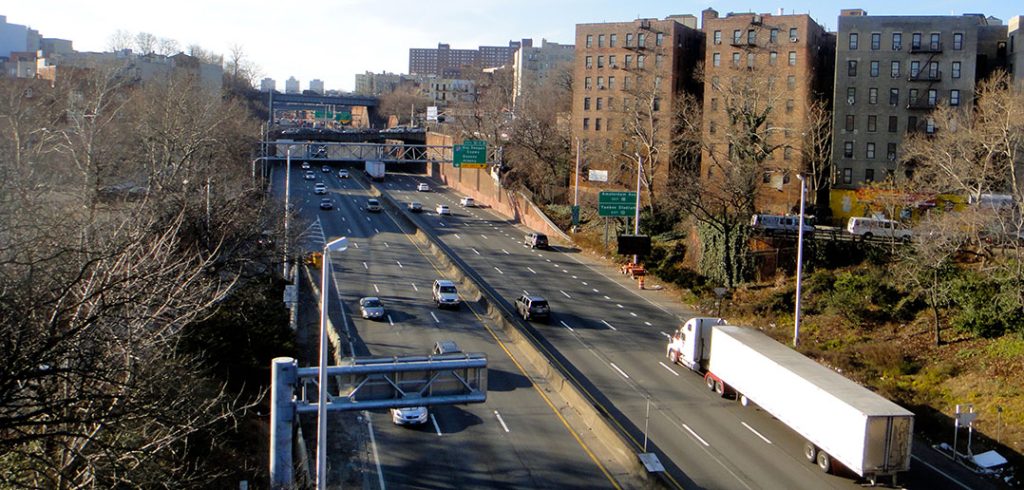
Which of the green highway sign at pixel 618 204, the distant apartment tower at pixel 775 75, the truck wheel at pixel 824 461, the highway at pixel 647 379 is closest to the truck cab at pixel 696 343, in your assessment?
the highway at pixel 647 379

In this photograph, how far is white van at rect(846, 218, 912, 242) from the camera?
4320 cm

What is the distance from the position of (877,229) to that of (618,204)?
15.5 meters

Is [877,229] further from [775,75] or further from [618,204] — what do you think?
[775,75]

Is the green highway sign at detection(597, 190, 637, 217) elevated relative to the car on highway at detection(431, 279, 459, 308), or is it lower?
elevated

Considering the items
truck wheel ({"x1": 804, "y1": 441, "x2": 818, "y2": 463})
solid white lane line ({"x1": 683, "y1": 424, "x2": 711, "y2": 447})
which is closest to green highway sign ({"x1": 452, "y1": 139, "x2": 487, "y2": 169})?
solid white lane line ({"x1": 683, "y1": 424, "x2": 711, "y2": 447})

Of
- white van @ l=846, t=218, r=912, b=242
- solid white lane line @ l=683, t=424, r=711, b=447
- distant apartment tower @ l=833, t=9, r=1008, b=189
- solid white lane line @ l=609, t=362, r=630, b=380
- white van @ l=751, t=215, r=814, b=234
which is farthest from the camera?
distant apartment tower @ l=833, t=9, r=1008, b=189

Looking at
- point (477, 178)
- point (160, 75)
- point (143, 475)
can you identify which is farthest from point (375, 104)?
point (143, 475)

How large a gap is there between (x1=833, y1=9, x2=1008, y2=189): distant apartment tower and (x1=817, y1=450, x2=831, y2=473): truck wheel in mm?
41583

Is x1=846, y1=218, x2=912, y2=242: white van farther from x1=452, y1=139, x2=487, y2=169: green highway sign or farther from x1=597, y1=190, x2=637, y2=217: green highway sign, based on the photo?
x1=452, y1=139, x2=487, y2=169: green highway sign

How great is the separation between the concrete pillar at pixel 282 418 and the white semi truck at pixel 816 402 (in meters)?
12.8

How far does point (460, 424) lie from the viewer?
87.4ft

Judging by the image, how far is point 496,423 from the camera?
26609 millimetres

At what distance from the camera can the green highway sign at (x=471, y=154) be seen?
2756 inches

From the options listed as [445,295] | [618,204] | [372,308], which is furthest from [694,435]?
[618,204]
